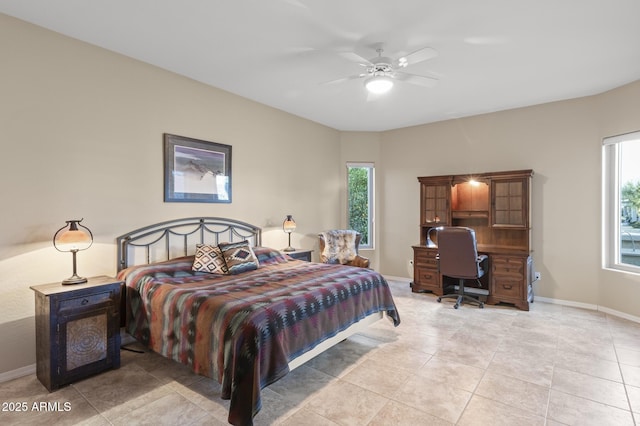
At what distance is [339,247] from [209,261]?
254 cm

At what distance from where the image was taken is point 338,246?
18.1 ft

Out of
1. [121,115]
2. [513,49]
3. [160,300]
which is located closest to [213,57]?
[121,115]

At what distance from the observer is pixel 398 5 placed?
249cm

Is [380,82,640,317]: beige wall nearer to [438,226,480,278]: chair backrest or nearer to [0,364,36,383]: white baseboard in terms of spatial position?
[438,226,480,278]: chair backrest

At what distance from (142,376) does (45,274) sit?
1.25m

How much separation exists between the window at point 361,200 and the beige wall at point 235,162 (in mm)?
183

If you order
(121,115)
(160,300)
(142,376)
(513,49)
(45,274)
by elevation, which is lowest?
(142,376)

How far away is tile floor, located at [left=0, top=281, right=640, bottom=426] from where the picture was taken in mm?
2154

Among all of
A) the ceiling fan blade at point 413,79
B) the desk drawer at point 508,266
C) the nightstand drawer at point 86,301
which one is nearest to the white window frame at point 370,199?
the desk drawer at point 508,266

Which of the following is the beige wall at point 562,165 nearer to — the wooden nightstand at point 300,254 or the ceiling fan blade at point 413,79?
the ceiling fan blade at point 413,79

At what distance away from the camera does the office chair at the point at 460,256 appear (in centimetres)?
441

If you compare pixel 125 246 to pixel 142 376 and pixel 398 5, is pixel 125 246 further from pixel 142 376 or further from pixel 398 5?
pixel 398 5

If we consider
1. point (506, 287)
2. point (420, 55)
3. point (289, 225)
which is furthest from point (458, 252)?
point (420, 55)

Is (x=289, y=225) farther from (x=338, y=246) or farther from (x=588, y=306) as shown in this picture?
(x=588, y=306)
